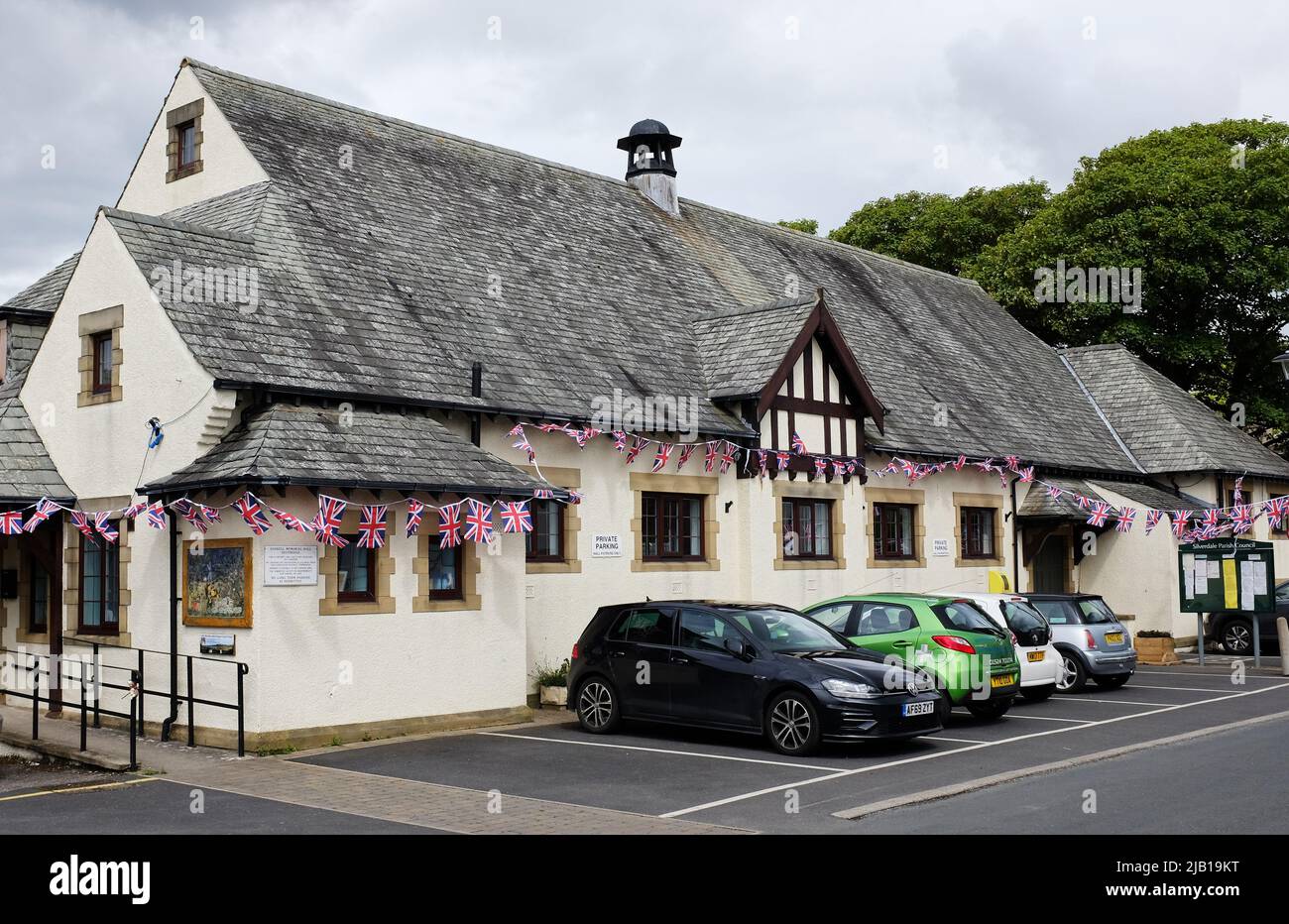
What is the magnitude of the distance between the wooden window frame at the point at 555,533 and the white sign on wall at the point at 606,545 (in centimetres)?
49

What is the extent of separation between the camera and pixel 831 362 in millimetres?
22266

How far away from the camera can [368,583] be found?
51.5 feet

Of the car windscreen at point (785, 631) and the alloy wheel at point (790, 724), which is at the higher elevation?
the car windscreen at point (785, 631)

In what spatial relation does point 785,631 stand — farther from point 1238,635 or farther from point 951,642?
point 1238,635

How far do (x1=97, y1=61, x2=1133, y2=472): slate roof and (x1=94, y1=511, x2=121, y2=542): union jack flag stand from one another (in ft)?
9.62

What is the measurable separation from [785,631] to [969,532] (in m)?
13.1

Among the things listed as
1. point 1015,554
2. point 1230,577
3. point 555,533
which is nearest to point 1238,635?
point 1230,577

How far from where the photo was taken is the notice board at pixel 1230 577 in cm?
2420

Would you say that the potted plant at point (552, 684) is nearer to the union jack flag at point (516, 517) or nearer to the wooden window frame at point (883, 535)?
the union jack flag at point (516, 517)

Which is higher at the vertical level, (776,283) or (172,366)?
(776,283)

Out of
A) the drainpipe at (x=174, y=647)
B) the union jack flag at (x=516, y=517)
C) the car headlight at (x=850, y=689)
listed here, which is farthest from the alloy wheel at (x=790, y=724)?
the drainpipe at (x=174, y=647)

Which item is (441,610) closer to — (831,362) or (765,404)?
(765,404)

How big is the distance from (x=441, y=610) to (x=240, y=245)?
554 cm
